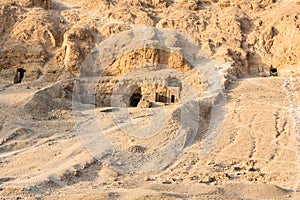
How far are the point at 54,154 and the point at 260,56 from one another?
55.2 ft

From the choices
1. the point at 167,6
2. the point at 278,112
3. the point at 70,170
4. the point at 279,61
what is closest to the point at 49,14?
the point at 167,6

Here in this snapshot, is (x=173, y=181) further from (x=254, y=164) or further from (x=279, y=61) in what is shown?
(x=279, y=61)

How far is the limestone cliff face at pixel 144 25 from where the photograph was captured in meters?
24.0

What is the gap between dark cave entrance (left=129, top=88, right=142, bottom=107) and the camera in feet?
65.8

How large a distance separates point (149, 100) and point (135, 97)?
5.56ft

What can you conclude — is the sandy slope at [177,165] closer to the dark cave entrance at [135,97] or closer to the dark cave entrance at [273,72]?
the dark cave entrance at [135,97]

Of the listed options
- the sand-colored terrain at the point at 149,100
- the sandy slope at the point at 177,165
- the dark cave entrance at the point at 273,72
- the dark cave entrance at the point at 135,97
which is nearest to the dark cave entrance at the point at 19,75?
the sand-colored terrain at the point at 149,100

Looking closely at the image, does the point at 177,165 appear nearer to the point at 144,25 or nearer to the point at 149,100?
the point at 149,100

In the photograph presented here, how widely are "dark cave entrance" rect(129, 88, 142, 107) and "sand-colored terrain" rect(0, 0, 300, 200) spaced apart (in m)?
0.10

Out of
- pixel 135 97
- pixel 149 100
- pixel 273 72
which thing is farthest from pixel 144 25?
pixel 149 100

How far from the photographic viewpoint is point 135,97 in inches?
800

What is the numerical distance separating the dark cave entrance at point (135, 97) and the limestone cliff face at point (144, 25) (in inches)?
104

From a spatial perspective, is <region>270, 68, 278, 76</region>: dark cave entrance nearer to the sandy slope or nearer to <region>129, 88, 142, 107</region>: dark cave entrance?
the sandy slope

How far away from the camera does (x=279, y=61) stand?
82.1 feet
